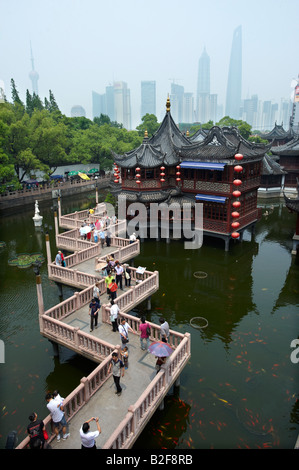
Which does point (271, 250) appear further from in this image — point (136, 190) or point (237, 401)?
point (237, 401)

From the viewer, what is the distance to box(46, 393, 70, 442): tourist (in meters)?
8.94

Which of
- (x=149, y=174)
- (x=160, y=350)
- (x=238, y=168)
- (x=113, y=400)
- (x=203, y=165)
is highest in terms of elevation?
(x=203, y=165)

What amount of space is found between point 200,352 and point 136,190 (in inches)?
685

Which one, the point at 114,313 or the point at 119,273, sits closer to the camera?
the point at 114,313

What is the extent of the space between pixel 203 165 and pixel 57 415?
2165cm

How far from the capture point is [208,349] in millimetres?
15438

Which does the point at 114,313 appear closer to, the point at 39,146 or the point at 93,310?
the point at 93,310

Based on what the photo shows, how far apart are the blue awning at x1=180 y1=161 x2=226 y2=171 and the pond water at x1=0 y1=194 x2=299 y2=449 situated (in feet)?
23.3

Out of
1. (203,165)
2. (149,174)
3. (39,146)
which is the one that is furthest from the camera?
(39,146)

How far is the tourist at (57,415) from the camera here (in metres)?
8.94

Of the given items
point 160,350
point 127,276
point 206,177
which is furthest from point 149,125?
point 160,350

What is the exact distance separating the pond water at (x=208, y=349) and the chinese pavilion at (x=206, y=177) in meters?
3.45

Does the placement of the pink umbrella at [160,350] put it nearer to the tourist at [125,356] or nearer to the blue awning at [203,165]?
the tourist at [125,356]
